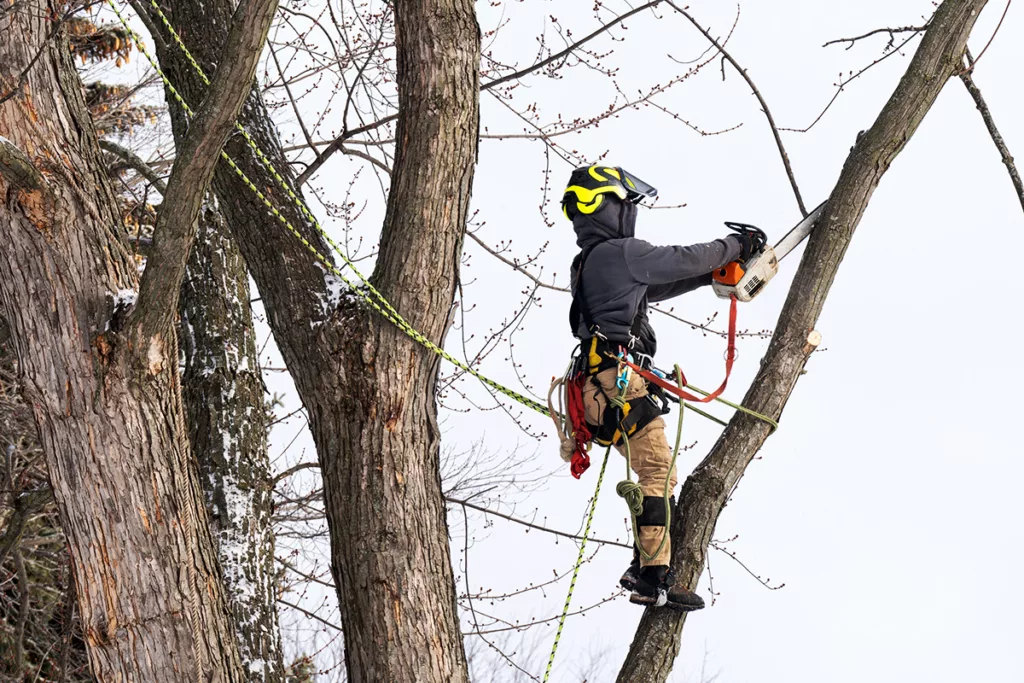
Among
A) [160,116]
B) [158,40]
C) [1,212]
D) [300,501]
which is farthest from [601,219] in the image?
[160,116]

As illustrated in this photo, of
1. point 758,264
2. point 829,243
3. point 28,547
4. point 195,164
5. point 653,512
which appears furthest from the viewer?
point 28,547

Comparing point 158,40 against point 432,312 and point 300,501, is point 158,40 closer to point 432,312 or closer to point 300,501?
point 432,312

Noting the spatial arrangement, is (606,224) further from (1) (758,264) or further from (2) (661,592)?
(2) (661,592)

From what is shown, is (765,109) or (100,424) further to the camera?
(765,109)

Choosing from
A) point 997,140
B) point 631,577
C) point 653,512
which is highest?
point 997,140

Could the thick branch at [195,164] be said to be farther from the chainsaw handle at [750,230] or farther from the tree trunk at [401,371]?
the chainsaw handle at [750,230]

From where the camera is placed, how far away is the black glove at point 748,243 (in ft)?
13.5

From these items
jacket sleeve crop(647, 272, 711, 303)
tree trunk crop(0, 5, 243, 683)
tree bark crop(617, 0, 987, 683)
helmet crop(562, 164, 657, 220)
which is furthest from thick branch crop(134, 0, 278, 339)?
jacket sleeve crop(647, 272, 711, 303)

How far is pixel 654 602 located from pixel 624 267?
1313mm

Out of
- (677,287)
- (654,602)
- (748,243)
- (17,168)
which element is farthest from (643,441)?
(17,168)

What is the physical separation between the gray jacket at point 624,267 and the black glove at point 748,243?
3 cm

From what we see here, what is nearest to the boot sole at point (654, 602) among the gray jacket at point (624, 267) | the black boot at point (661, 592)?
the black boot at point (661, 592)

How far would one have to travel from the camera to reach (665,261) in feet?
12.9

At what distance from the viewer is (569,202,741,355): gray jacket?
3.96m
